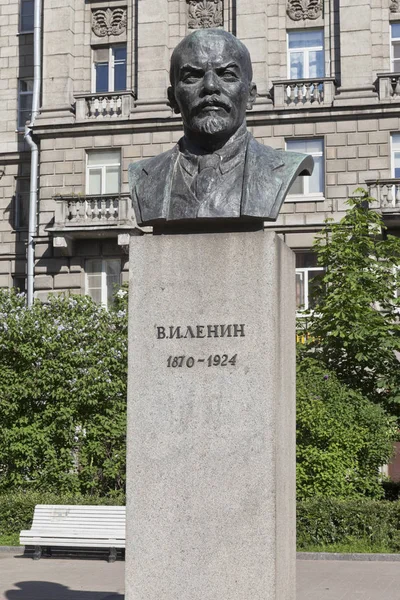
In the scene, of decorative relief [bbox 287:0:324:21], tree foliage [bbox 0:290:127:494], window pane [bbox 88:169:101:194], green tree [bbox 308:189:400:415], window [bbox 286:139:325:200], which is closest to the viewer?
tree foliage [bbox 0:290:127:494]

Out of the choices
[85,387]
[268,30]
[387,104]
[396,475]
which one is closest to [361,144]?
[387,104]

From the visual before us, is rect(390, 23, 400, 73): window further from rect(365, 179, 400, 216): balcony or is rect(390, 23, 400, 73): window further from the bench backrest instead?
the bench backrest

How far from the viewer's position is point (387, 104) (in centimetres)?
3006

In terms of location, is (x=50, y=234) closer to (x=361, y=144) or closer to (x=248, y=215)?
(x=361, y=144)

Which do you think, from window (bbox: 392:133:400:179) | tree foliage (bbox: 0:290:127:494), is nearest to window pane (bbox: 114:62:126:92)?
window (bbox: 392:133:400:179)

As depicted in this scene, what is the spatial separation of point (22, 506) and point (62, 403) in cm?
208

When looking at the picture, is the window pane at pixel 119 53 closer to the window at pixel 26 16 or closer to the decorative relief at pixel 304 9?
the window at pixel 26 16

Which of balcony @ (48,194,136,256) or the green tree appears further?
balcony @ (48,194,136,256)

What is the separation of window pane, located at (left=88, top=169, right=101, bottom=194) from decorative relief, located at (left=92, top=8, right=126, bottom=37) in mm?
4334

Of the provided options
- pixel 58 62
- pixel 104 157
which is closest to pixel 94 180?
pixel 104 157

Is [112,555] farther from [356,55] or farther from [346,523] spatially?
[356,55]

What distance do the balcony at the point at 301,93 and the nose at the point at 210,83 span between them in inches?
884

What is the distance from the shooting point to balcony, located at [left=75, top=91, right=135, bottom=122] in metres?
32.0

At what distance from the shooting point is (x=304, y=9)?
104 feet
